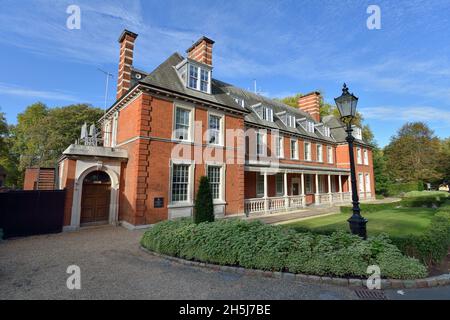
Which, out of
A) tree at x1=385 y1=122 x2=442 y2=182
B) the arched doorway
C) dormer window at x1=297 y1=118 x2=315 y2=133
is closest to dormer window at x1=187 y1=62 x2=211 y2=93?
the arched doorway

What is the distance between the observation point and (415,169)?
37.0 m

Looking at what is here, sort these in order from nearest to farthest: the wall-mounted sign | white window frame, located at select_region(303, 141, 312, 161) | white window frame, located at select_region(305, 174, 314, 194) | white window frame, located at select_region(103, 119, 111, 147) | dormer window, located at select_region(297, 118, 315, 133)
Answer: the wall-mounted sign → white window frame, located at select_region(103, 119, 111, 147) → white window frame, located at select_region(305, 174, 314, 194) → white window frame, located at select_region(303, 141, 312, 161) → dormer window, located at select_region(297, 118, 315, 133)

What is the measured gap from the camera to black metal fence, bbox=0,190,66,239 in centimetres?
965

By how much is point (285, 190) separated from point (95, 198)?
14.1 m

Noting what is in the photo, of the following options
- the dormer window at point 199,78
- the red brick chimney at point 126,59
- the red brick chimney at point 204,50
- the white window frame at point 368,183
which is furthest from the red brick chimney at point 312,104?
the red brick chimney at point 126,59

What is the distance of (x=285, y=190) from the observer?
19094mm

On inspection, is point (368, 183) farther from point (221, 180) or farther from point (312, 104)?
point (221, 180)

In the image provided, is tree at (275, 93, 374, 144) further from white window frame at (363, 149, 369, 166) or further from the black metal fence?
the black metal fence

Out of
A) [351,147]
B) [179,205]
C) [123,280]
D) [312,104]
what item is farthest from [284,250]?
[312,104]

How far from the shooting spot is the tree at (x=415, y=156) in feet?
120

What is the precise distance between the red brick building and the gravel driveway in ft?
13.6
